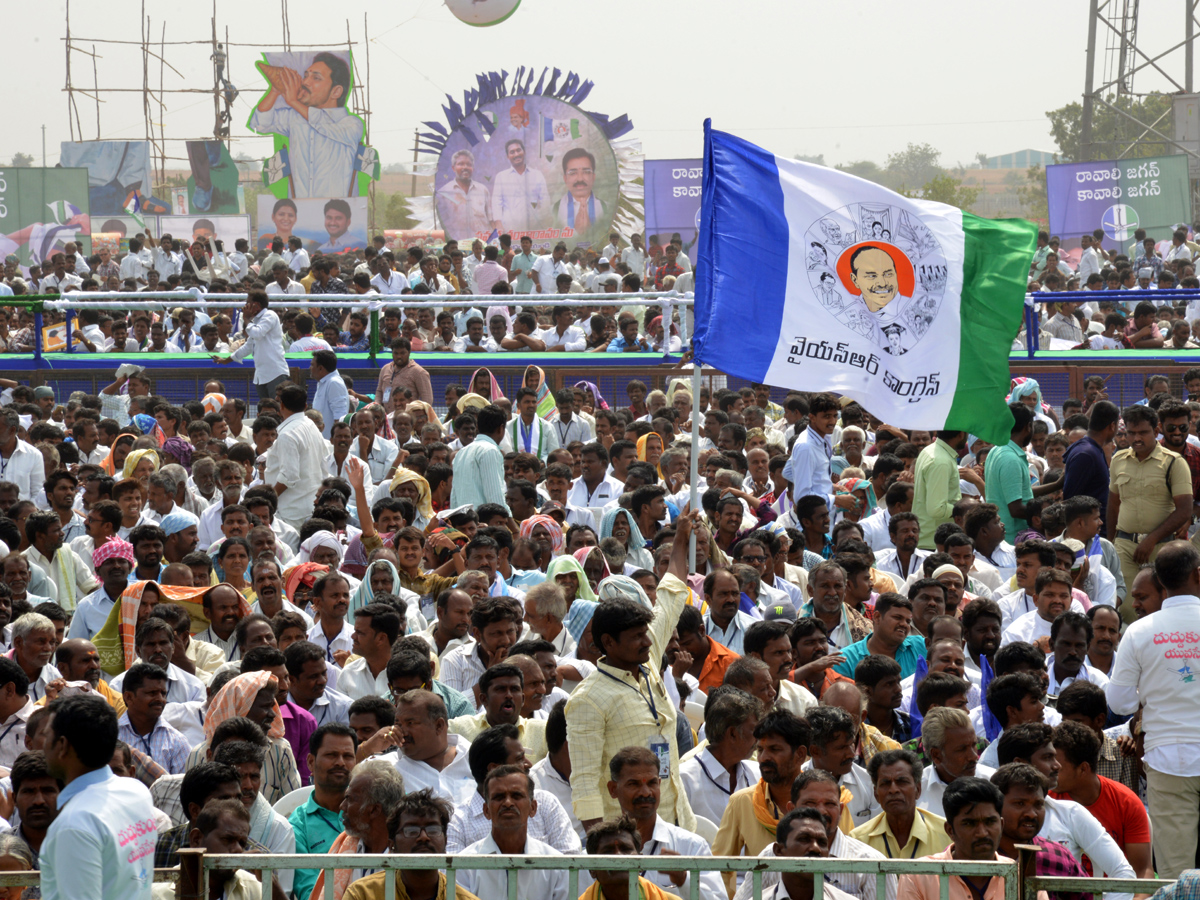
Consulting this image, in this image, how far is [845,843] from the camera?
15.8 feet

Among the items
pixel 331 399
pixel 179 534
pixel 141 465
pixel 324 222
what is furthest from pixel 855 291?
pixel 324 222

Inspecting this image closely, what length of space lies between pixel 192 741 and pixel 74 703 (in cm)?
255

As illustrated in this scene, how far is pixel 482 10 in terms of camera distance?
3125 centimetres

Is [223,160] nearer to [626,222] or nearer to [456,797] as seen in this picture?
[626,222]

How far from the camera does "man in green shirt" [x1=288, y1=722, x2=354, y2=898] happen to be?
5215 mm

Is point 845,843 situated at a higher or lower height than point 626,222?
lower

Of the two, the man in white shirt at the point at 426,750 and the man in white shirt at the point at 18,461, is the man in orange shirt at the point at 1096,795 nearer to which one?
the man in white shirt at the point at 426,750

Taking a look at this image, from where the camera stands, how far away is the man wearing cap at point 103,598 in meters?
7.73

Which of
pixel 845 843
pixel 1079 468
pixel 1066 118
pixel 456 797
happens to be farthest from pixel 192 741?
pixel 1066 118

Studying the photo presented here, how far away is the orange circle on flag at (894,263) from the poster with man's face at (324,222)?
117 feet

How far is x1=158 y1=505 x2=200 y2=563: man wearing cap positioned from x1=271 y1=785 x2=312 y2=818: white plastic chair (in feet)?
11.3

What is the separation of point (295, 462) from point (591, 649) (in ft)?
13.6

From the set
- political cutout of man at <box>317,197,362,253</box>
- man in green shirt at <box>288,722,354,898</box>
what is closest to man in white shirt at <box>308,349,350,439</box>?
man in green shirt at <box>288,722,354,898</box>

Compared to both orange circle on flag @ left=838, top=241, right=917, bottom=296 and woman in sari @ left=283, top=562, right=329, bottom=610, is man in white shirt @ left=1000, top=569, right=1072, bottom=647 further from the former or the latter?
woman in sari @ left=283, top=562, right=329, bottom=610
